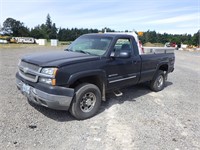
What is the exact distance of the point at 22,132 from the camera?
3834 millimetres

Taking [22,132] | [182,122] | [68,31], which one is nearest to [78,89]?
[22,132]

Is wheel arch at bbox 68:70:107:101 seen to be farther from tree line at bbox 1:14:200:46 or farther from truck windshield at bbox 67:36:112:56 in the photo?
tree line at bbox 1:14:200:46

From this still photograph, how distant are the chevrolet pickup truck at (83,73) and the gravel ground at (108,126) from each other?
408 millimetres

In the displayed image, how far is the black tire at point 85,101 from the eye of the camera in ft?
14.2

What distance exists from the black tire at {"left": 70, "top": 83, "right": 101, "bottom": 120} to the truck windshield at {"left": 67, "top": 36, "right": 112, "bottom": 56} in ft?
3.07

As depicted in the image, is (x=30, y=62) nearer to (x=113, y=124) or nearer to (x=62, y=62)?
(x=62, y=62)

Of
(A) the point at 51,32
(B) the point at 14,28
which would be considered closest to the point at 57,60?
(A) the point at 51,32

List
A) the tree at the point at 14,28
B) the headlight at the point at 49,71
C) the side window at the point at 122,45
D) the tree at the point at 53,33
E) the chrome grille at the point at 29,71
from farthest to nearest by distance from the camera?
the tree at the point at 53,33 < the tree at the point at 14,28 < the side window at the point at 122,45 < the chrome grille at the point at 29,71 < the headlight at the point at 49,71

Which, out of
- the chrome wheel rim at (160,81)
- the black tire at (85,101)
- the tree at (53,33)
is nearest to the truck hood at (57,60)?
the black tire at (85,101)

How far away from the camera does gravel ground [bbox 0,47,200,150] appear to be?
361cm

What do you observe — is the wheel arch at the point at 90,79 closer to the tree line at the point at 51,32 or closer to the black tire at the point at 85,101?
the black tire at the point at 85,101

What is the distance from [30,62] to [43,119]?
4.14 ft

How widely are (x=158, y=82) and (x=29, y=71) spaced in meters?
4.67

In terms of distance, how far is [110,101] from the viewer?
231 inches
